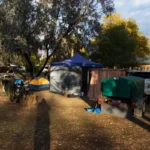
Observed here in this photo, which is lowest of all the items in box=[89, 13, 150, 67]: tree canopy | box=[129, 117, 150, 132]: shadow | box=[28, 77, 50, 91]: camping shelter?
box=[129, 117, 150, 132]: shadow

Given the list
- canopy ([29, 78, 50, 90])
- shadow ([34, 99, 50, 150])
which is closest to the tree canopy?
canopy ([29, 78, 50, 90])

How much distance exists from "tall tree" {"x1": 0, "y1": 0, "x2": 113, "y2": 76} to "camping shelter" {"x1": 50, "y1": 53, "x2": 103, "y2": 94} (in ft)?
12.3

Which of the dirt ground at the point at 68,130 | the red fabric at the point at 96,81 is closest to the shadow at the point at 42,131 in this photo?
the dirt ground at the point at 68,130

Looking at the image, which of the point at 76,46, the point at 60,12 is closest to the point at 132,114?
the point at 60,12

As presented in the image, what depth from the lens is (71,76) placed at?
1487cm

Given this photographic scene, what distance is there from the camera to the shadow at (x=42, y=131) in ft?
18.5

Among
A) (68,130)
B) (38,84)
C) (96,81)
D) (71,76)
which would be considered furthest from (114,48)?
(68,130)

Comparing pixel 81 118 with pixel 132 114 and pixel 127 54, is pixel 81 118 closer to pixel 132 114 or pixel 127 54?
pixel 132 114

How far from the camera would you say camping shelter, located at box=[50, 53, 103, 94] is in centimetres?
1474

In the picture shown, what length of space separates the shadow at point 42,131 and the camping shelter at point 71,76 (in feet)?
16.5

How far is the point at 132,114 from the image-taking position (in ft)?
27.7

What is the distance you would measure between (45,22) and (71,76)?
5533 millimetres

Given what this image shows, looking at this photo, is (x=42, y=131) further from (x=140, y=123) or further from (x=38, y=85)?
(x=38, y=85)

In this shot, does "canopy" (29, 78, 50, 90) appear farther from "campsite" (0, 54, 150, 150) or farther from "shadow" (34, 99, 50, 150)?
"shadow" (34, 99, 50, 150)
